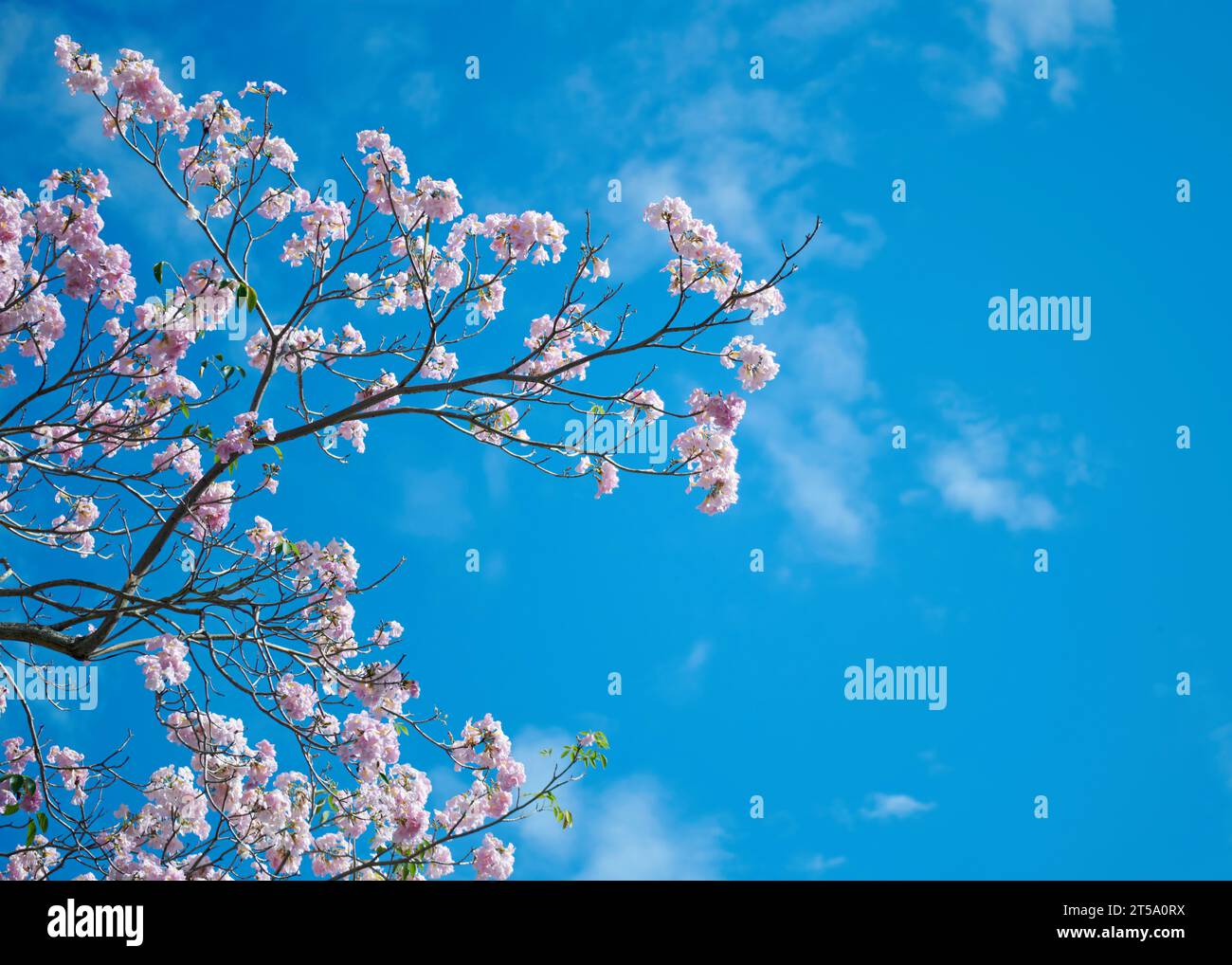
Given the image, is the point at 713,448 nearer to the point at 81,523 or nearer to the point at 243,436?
the point at 243,436

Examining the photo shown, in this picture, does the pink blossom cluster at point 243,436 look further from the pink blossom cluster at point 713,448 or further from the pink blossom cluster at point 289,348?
the pink blossom cluster at point 713,448

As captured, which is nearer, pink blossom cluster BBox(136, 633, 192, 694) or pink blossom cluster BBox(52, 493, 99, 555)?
pink blossom cluster BBox(136, 633, 192, 694)

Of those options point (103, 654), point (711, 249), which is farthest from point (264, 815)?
point (711, 249)

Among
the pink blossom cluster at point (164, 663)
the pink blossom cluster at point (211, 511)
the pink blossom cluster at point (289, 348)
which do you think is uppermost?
the pink blossom cluster at point (289, 348)

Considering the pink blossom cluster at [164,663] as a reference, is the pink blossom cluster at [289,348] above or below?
above

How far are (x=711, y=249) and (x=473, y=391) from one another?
5.20 feet

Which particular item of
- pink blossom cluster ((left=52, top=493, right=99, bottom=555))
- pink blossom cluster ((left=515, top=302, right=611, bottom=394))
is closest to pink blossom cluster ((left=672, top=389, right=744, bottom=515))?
pink blossom cluster ((left=515, top=302, right=611, bottom=394))

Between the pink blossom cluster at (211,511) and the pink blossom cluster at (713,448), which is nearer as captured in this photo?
the pink blossom cluster at (211,511)

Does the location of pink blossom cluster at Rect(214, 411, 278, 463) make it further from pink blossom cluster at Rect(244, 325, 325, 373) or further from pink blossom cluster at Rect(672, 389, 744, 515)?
pink blossom cluster at Rect(672, 389, 744, 515)

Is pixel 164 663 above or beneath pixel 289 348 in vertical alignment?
beneath

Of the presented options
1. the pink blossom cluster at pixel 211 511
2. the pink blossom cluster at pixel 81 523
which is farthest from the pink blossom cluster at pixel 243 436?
the pink blossom cluster at pixel 81 523

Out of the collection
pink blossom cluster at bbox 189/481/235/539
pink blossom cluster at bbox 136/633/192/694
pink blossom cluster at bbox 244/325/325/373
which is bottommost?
pink blossom cluster at bbox 136/633/192/694

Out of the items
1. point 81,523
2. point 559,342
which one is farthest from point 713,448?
point 81,523

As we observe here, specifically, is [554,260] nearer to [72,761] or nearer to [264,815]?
[264,815]
